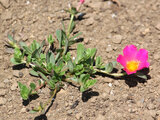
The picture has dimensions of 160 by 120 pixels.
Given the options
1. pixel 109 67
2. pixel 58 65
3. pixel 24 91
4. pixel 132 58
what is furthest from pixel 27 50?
pixel 132 58

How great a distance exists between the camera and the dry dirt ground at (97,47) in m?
2.59

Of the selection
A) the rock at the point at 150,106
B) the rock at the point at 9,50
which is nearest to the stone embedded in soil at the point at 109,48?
the rock at the point at 150,106

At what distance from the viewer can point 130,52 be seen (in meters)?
2.74

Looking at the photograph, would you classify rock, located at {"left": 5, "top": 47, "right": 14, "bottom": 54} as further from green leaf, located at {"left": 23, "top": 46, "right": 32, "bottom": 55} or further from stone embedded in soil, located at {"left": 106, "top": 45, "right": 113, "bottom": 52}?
stone embedded in soil, located at {"left": 106, "top": 45, "right": 113, "bottom": 52}

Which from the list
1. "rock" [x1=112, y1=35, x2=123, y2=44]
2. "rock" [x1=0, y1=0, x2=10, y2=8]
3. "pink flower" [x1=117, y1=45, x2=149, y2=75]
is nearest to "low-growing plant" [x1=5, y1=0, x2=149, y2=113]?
"pink flower" [x1=117, y1=45, x2=149, y2=75]

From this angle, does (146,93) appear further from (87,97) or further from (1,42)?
(1,42)

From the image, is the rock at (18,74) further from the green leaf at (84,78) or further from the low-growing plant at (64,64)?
the green leaf at (84,78)

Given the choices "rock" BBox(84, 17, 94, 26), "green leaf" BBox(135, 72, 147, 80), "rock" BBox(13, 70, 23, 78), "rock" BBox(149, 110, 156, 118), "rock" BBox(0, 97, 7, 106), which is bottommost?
"rock" BBox(149, 110, 156, 118)

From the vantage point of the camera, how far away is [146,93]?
106 inches

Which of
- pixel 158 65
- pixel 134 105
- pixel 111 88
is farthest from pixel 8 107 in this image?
pixel 158 65

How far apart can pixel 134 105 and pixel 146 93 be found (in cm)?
21

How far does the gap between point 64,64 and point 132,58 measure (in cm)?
82

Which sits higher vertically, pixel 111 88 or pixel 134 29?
pixel 134 29

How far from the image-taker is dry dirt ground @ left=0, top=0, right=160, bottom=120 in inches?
102
